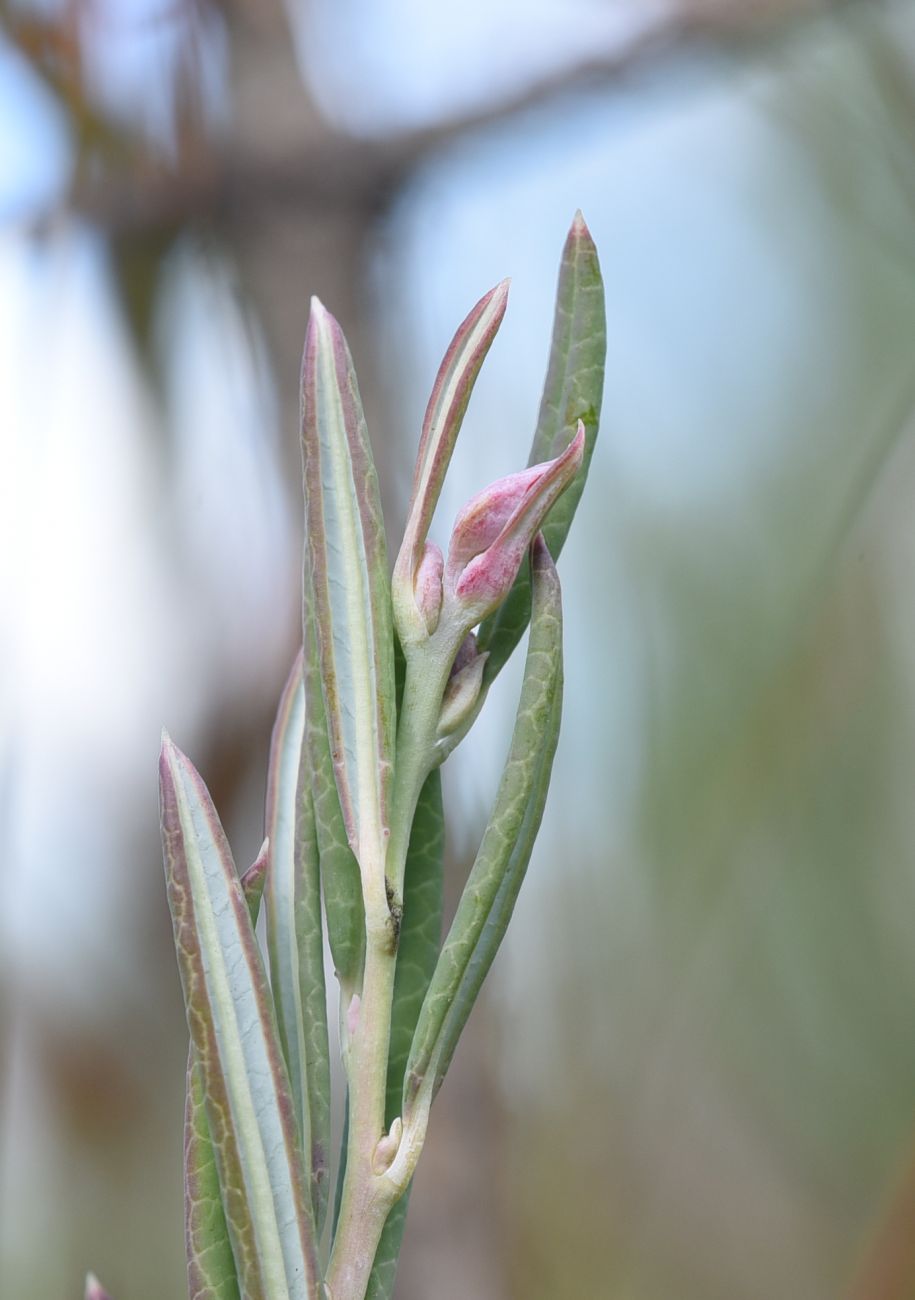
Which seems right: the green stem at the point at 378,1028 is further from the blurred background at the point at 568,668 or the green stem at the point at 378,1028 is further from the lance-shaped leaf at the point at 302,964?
the blurred background at the point at 568,668

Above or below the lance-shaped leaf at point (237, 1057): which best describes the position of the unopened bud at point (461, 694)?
above

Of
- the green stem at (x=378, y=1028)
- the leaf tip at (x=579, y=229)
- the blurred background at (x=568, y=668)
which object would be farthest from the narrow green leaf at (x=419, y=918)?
the blurred background at (x=568, y=668)

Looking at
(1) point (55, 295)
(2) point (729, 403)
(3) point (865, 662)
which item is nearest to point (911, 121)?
(2) point (729, 403)

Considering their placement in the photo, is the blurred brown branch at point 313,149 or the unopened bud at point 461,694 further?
the blurred brown branch at point 313,149

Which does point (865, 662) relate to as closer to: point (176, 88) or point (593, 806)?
point (593, 806)

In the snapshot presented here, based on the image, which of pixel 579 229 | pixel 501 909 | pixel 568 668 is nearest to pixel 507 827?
pixel 501 909
